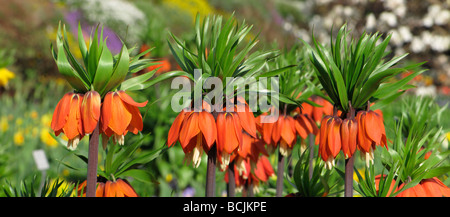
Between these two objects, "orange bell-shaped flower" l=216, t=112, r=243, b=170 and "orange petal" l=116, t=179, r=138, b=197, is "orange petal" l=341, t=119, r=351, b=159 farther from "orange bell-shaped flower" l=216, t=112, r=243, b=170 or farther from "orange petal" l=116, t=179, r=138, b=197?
"orange petal" l=116, t=179, r=138, b=197

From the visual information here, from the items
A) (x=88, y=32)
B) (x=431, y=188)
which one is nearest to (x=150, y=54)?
(x=431, y=188)

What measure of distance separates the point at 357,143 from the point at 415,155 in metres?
0.13

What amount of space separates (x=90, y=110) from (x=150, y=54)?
2.37 metres

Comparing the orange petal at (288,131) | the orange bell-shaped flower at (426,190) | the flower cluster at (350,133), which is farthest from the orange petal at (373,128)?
the orange petal at (288,131)

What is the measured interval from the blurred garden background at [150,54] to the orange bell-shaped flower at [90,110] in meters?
1.10

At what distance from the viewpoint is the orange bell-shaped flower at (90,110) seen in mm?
887

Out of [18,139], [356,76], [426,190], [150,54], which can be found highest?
[150,54]

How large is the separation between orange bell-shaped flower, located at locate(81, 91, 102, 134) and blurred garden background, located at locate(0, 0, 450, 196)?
1101 millimetres

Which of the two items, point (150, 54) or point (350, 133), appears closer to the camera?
point (350, 133)

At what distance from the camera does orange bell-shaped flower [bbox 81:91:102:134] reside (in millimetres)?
887

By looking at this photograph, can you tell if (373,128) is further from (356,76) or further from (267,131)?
(267,131)

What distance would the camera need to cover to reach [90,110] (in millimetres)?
888

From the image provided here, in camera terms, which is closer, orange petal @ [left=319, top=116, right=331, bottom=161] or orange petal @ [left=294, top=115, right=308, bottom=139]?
orange petal @ [left=319, top=116, right=331, bottom=161]
